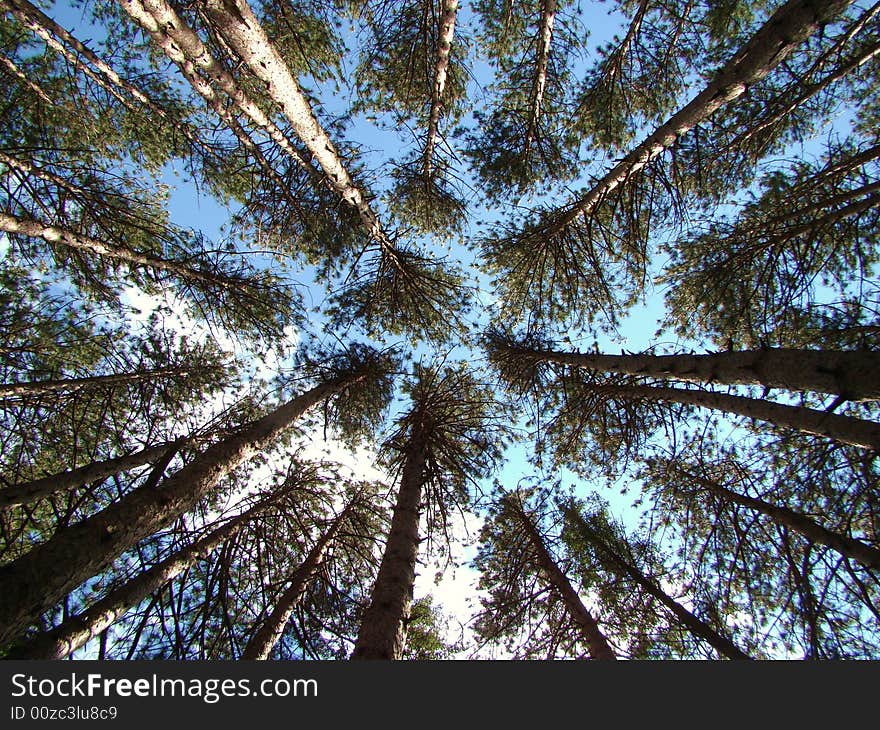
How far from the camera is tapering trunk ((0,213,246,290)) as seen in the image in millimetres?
4156

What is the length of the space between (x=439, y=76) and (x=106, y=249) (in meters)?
5.21

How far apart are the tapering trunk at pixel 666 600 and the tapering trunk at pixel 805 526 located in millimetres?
1999

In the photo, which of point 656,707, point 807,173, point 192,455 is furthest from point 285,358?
point 807,173

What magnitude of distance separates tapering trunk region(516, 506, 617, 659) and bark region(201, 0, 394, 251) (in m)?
7.28

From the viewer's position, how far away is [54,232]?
170 inches

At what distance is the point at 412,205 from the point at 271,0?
3.46m

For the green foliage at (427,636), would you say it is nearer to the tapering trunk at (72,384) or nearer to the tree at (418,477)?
the tree at (418,477)

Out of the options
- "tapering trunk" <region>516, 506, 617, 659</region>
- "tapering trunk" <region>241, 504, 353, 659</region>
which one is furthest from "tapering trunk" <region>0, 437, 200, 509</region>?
"tapering trunk" <region>516, 506, 617, 659</region>

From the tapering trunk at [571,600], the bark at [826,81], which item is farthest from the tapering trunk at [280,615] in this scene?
the bark at [826,81]

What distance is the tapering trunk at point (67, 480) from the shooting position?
142 inches

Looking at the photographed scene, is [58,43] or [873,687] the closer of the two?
[873,687]

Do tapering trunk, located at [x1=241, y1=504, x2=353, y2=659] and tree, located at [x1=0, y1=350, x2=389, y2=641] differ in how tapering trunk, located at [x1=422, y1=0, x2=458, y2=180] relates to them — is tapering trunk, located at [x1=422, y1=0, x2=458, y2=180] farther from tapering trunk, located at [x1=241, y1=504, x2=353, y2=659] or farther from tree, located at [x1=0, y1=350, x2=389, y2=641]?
tapering trunk, located at [x1=241, y1=504, x2=353, y2=659]

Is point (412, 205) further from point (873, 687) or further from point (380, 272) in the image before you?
point (873, 687)

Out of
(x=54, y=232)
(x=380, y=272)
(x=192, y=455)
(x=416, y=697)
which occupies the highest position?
(x=380, y=272)
